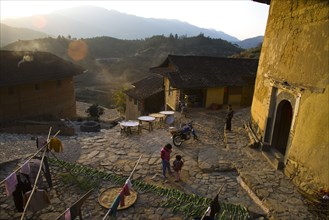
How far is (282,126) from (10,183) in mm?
10808

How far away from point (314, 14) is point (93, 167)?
10.0m

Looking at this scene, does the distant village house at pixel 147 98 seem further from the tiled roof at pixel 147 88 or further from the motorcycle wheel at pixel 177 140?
the motorcycle wheel at pixel 177 140

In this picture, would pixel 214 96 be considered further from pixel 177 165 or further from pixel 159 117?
pixel 177 165

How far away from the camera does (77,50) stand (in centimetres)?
9656

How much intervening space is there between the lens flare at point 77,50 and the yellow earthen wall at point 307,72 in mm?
83623

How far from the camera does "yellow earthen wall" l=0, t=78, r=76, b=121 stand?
66.8 ft

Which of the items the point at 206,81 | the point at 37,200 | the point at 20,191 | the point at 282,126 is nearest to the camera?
the point at 37,200

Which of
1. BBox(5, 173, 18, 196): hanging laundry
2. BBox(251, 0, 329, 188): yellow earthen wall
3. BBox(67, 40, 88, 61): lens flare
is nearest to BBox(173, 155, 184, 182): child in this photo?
BBox(251, 0, 329, 188): yellow earthen wall

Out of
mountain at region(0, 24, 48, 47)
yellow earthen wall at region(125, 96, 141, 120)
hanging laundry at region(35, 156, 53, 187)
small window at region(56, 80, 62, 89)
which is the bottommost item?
yellow earthen wall at region(125, 96, 141, 120)

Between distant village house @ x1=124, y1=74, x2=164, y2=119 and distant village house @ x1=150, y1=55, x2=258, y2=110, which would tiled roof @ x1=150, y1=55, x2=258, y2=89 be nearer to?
distant village house @ x1=150, y1=55, x2=258, y2=110

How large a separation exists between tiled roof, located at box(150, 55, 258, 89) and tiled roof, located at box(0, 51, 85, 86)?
8.72 m

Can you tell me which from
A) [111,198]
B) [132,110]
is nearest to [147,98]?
[132,110]

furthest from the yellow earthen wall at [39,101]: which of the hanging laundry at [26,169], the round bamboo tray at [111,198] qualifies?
the round bamboo tray at [111,198]

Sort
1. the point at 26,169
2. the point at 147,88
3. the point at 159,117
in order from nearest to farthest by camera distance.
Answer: the point at 26,169
the point at 159,117
the point at 147,88
